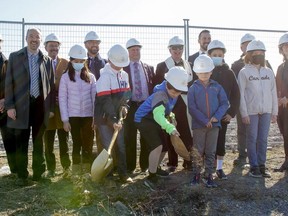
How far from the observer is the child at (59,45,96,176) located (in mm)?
5555

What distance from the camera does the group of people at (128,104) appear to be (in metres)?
5.28

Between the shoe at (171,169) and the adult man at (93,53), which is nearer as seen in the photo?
the adult man at (93,53)

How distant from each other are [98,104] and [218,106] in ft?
5.31

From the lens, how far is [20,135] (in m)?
5.41

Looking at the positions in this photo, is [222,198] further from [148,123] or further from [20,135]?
[20,135]

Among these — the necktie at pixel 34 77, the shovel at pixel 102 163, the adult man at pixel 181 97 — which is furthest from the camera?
the adult man at pixel 181 97

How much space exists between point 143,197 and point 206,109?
143 centimetres

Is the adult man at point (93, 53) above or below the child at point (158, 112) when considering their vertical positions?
above

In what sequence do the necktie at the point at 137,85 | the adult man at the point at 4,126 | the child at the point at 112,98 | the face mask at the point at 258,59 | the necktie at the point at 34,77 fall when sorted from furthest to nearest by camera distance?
the necktie at the point at 137,85 → the face mask at the point at 258,59 → the adult man at the point at 4,126 → the necktie at the point at 34,77 → the child at the point at 112,98

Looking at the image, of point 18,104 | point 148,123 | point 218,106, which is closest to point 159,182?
point 148,123

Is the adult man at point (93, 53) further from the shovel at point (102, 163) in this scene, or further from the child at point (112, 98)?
the shovel at point (102, 163)

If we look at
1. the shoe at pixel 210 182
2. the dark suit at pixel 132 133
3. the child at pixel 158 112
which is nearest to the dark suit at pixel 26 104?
the dark suit at pixel 132 133

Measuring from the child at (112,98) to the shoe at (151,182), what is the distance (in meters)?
0.27

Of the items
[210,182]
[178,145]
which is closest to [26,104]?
[178,145]
